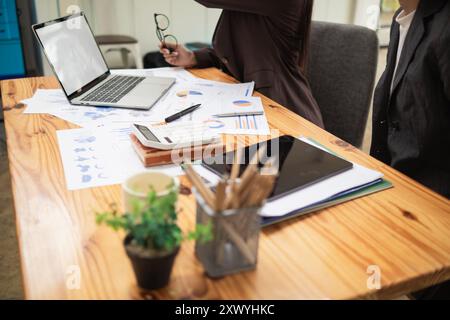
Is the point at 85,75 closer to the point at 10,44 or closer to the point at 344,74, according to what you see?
the point at 344,74

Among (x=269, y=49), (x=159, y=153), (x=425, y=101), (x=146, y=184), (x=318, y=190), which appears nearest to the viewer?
(x=146, y=184)

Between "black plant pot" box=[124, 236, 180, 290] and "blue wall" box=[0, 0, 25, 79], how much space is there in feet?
7.84

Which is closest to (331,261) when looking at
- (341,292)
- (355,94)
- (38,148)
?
(341,292)

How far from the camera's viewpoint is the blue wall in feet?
8.14

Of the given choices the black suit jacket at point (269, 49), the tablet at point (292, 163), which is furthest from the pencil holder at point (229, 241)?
the black suit jacket at point (269, 49)

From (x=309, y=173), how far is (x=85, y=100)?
28.1 inches

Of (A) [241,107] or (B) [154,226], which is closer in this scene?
(B) [154,226]

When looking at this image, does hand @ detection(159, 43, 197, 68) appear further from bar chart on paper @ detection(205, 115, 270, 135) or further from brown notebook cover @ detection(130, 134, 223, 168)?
brown notebook cover @ detection(130, 134, 223, 168)

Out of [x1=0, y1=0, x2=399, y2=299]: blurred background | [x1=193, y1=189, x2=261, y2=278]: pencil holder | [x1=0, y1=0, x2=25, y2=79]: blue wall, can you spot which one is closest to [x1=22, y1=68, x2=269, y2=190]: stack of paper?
[x1=193, y1=189, x2=261, y2=278]: pencil holder

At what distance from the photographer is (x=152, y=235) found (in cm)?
53

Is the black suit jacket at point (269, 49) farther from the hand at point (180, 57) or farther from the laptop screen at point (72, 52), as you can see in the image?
the laptop screen at point (72, 52)

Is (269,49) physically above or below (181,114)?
above

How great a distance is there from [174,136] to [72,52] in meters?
0.57

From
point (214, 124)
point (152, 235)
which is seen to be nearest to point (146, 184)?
point (152, 235)
